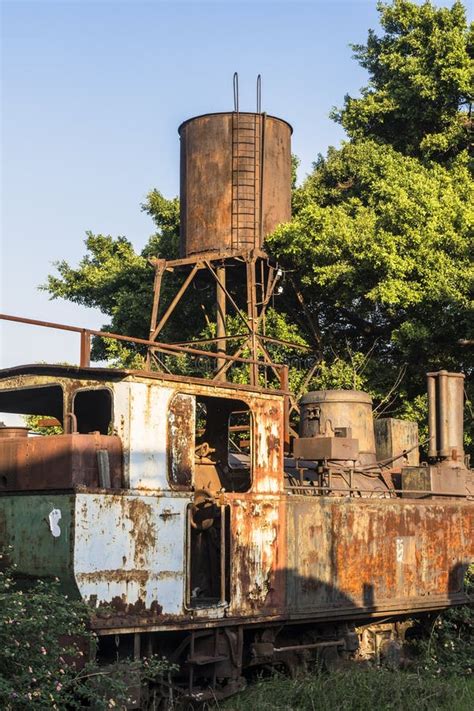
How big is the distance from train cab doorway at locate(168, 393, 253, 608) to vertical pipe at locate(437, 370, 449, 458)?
10.6 ft

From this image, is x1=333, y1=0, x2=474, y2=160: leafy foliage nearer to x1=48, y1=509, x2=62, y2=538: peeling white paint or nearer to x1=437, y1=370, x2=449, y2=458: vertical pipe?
x1=437, y1=370, x2=449, y2=458: vertical pipe

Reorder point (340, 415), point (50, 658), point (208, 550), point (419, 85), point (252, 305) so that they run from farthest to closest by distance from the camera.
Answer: point (419, 85), point (252, 305), point (340, 415), point (208, 550), point (50, 658)

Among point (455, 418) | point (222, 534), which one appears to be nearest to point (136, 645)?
point (222, 534)

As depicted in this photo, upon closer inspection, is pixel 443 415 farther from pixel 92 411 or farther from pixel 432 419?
pixel 92 411

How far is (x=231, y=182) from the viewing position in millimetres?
20125

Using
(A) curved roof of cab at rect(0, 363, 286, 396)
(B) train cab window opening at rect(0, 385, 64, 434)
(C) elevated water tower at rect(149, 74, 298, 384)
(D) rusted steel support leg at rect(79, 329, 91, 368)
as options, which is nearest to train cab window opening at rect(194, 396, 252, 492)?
(A) curved roof of cab at rect(0, 363, 286, 396)

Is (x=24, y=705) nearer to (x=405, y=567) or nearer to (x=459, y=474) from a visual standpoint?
(x=405, y=567)

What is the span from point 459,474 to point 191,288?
11.9 metres

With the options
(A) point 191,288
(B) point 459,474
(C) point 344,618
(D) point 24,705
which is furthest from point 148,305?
(D) point 24,705

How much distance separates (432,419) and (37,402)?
19.8 ft

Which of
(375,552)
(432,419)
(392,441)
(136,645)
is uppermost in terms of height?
(432,419)

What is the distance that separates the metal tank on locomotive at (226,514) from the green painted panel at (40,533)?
0.02 metres

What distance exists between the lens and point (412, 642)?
1227 cm

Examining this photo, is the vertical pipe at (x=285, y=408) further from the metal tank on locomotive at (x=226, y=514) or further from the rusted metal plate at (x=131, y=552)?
the rusted metal plate at (x=131, y=552)
